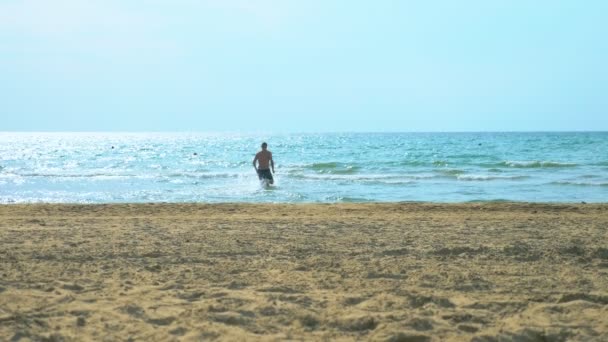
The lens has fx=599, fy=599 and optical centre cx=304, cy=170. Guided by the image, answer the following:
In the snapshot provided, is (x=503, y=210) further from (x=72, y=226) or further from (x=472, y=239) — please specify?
(x=72, y=226)

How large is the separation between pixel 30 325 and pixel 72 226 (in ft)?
16.9

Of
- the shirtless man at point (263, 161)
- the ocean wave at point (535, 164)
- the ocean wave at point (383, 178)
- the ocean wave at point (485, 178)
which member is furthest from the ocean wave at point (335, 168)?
the shirtless man at point (263, 161)

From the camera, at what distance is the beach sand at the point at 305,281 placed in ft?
13.4

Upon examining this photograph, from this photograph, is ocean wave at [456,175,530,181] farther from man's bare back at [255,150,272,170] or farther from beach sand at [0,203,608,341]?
beach sand at [0,203,608,341]

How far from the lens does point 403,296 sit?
15.7ft

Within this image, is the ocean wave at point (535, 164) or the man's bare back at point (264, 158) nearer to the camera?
the man's bare back at point (264, 158)

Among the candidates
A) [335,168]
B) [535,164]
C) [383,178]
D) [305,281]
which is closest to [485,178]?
[383,178]

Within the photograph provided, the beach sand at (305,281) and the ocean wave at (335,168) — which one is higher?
the beach sand at (305,281)

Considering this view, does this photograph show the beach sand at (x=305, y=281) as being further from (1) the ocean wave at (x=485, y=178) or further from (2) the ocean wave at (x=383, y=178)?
(2) the ocean wave at (x=383, y=178)

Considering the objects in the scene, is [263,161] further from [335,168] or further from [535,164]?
[535,164]

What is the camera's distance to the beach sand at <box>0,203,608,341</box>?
4.08 metres

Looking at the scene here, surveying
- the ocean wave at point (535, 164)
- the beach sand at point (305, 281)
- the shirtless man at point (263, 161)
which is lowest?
the ocean wave at point (535, 164)

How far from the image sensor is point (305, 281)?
5289mm

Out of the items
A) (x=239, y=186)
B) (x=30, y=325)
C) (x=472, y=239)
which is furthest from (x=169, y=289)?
(x=239, y=186)
